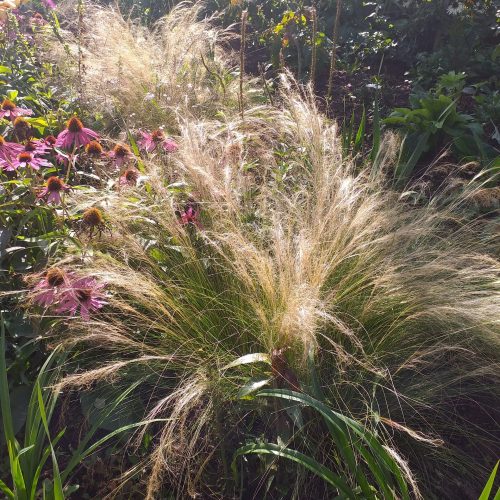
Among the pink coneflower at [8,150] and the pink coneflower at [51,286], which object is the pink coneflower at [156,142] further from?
the pink coneflower at [51,286]

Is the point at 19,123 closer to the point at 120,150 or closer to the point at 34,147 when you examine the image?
the point at 34,147

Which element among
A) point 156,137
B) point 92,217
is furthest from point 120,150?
point 92,217

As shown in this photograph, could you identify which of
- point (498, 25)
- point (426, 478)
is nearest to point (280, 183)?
point (426, 478)

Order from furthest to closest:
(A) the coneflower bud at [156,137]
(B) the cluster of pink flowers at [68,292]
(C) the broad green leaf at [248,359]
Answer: (A) the coneflower bud at [156,137] → (B) the cluster of pink flowers at [68,292] → (C) the broad green leaf at [248,359]

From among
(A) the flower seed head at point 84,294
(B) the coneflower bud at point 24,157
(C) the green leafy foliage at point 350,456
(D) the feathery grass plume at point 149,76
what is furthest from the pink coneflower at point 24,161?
(D) the feathery grass plume at point 149,76

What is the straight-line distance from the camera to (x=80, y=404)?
1.79 meters

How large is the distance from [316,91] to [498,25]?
4.11ft

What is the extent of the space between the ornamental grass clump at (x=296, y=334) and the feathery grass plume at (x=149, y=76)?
1.48m

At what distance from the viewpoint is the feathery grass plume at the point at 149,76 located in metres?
3.39

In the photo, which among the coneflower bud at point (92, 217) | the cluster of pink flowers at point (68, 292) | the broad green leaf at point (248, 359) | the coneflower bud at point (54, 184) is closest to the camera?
the broad green leaf at point (248, 359)

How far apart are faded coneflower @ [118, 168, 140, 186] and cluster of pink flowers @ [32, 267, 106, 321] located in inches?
24.5

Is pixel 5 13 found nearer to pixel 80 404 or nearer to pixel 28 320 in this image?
pixel 28 320

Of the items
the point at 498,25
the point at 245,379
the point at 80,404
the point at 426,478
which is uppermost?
the point at 498,25

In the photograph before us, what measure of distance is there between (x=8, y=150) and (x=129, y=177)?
46 centimetres
